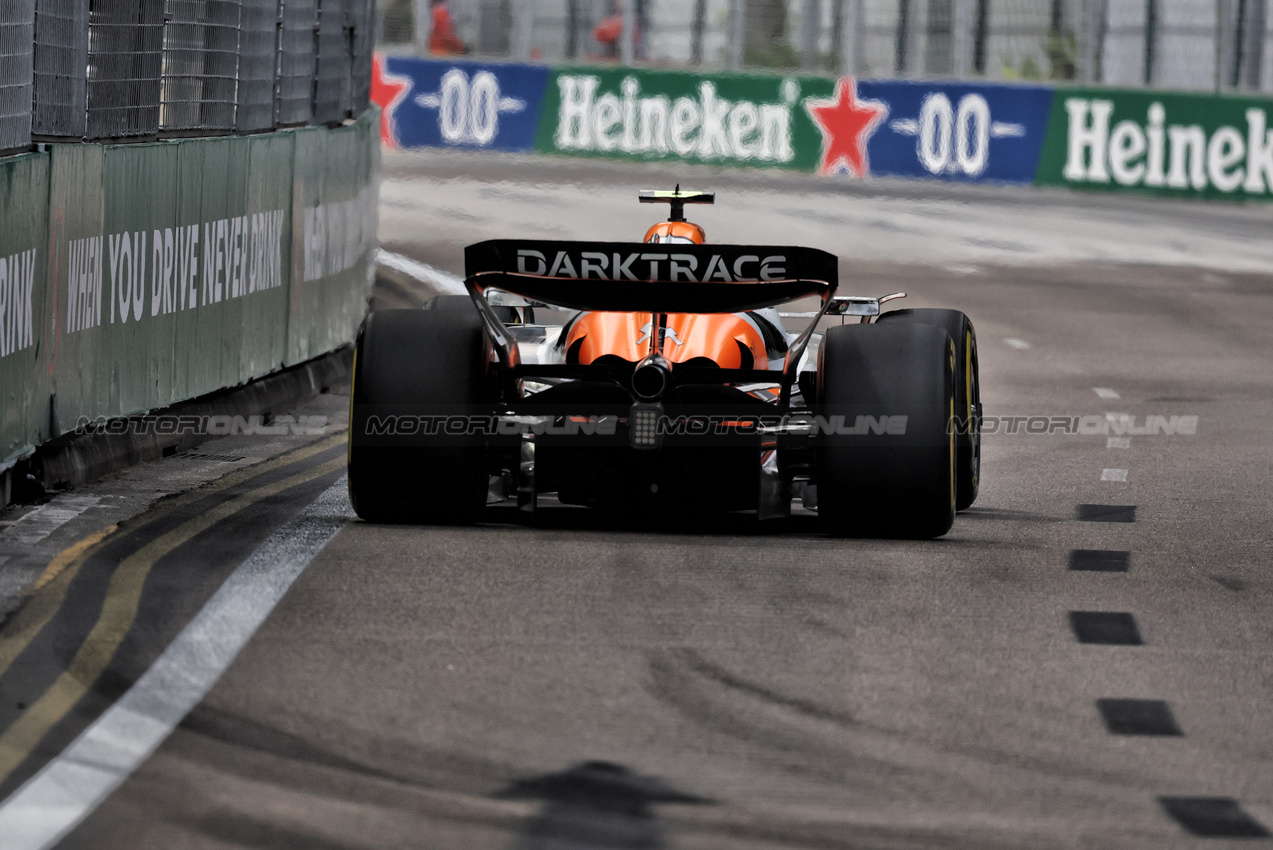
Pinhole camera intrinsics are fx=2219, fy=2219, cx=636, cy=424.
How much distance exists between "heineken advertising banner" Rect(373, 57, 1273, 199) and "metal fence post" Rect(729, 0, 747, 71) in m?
0.43

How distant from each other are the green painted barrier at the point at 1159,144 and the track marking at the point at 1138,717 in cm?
2475

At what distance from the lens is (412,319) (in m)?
8.64

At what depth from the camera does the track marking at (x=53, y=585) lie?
259 inches

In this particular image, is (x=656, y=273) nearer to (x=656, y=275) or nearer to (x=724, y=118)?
(x=656, y=275)

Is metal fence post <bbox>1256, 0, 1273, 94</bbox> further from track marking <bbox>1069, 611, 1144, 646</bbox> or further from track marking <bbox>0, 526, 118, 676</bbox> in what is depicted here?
track marking <bbox>0, 526, 118, 676</bbox>

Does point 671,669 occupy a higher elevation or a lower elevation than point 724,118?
lower

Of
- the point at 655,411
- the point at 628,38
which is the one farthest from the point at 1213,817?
the point at 628,38

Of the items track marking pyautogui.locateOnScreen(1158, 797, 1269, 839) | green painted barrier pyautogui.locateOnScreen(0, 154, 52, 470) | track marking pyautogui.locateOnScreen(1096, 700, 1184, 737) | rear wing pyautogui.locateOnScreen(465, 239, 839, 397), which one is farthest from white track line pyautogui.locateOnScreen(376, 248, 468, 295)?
track marking pyautogui.locateOnScreen(1158, 797, 1269, 839)

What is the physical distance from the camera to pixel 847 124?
32469 millimetres

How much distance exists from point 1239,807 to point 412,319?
4.30m

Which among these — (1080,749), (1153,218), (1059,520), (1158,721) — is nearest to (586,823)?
(1080,749)

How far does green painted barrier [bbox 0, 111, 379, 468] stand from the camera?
30.4ft

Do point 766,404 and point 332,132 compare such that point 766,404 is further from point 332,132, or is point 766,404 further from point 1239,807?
point 332,132

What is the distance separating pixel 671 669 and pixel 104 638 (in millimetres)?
1713
